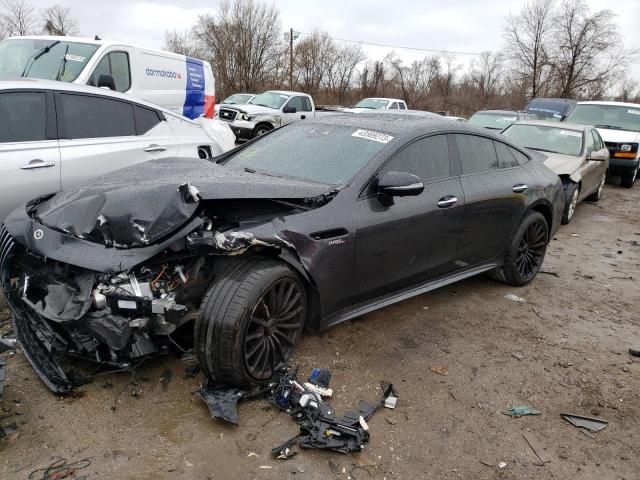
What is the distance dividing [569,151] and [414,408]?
682 cm

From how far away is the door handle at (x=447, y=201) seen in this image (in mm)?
3852

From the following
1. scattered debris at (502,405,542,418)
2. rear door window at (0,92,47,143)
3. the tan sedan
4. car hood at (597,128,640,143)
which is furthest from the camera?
car hood at (597,128,640,143)

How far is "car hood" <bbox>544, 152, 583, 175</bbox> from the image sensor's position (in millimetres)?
7695

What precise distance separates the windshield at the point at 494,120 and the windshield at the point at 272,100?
5.63 meters

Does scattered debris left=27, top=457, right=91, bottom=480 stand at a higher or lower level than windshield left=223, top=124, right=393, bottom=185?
lower

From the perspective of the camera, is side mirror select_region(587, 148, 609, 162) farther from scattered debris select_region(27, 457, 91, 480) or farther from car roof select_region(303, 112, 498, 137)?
scattered debris select_region(27, 457, 91, 480)

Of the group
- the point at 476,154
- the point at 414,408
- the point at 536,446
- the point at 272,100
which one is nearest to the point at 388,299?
the point at 414,408

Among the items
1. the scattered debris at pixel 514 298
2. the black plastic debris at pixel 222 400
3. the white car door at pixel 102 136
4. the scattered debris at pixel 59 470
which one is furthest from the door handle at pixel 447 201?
the white car door at pixel 102 136

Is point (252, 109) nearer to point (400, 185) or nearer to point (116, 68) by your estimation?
point (116, 68)

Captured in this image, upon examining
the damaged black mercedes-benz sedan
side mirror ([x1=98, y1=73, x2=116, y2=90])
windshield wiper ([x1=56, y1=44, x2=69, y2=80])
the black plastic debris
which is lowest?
the black plastic debris

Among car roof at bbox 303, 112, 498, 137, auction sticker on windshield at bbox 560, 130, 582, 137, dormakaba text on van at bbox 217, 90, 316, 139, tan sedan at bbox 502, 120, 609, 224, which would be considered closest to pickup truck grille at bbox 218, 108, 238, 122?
dormakaba text on van at bbox 217, 90, 316, 139

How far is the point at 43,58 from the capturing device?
7.14 m

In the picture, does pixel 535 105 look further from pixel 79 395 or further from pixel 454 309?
pixel 79 395

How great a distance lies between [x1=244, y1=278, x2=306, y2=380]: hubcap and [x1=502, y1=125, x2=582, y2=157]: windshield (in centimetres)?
685
